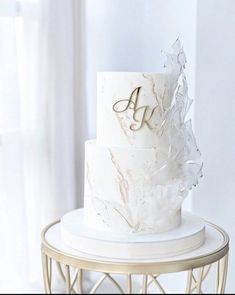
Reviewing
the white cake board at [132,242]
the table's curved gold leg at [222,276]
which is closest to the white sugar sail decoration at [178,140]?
the white cake board at [132,242]

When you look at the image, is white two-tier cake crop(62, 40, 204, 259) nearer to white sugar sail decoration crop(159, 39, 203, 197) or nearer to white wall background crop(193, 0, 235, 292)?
white sugar sail decoration crop(159, 39, 203, 197)

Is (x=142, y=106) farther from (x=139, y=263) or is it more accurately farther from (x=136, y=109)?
(x=139, y=263)

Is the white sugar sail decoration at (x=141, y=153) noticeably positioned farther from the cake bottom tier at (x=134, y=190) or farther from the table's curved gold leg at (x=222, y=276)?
the table's curved gold leg at (x=222, y=276)

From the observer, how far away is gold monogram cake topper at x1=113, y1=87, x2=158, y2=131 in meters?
1.18

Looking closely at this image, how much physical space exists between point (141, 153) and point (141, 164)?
25 millimetres

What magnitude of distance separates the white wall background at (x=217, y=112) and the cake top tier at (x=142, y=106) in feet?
0.93

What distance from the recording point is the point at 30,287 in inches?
67.7

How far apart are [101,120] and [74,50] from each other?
65 cm

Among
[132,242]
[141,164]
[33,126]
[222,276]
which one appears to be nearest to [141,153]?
[141,164]

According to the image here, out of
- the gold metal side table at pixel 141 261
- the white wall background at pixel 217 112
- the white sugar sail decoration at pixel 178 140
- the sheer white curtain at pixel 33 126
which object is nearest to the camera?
the gold metal side table at pixel 141 261

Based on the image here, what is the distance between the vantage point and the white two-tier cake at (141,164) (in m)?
1.18

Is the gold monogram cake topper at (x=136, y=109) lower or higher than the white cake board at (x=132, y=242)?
higher

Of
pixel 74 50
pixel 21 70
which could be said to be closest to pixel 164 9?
pixel 74 50

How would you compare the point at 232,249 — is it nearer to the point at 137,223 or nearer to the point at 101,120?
the point at 137,223
